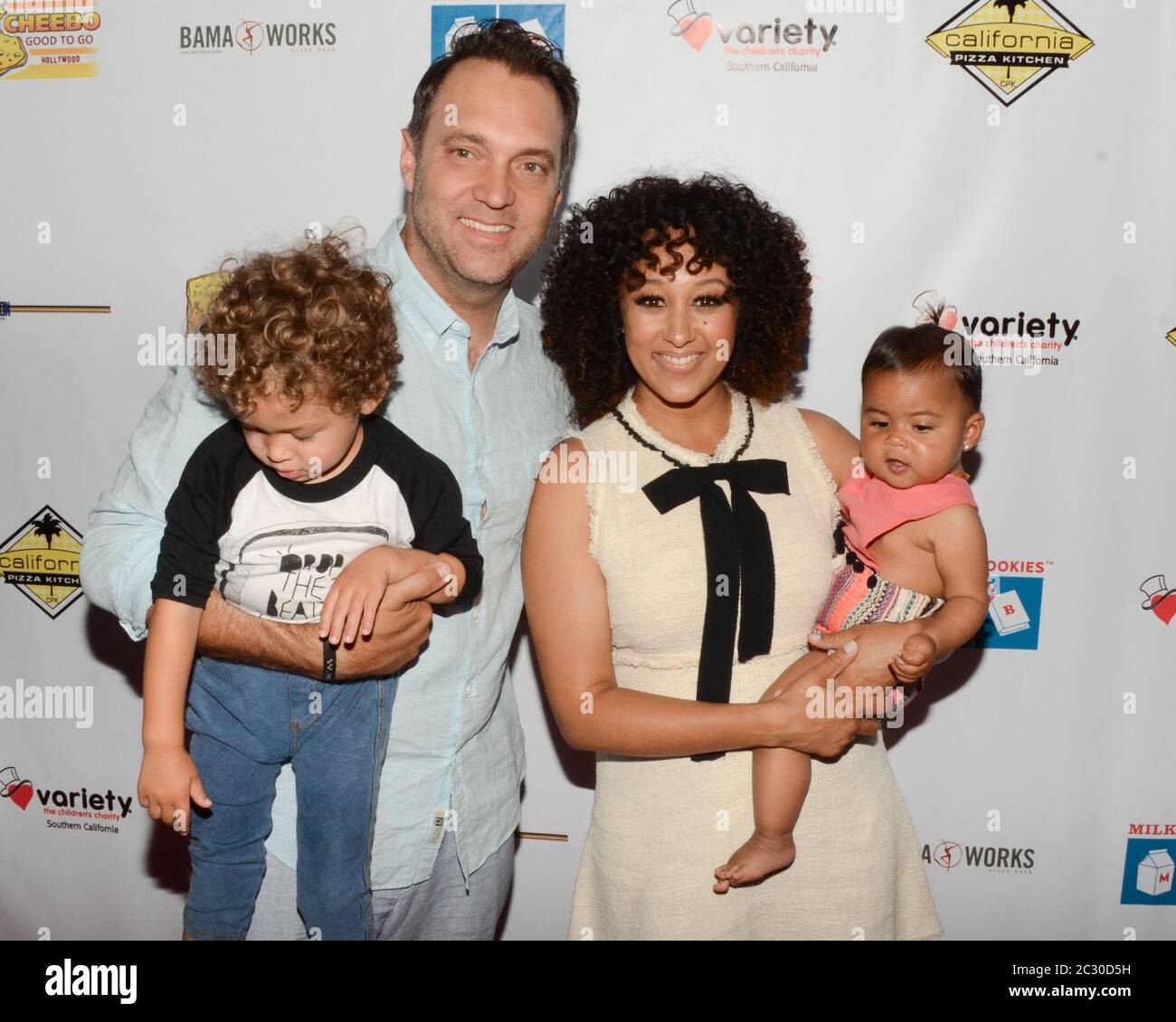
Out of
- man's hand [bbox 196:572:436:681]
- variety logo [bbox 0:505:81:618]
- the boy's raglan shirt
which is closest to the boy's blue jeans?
man's hand [bbox 196:572:436:681]

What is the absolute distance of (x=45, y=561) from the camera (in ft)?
9.03

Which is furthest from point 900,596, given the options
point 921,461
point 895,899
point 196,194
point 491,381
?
point 196,194

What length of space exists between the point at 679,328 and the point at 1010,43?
1.36 meters

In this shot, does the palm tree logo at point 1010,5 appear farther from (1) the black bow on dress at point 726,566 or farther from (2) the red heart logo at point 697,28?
(1) the black bow on dress at point 726,566

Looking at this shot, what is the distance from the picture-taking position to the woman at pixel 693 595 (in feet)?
5.85

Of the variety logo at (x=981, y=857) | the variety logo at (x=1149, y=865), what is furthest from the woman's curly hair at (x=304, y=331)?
the variety logo at (x=1149, y=865)

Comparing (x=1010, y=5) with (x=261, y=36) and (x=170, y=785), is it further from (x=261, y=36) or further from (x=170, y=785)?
(x=170, y=785)

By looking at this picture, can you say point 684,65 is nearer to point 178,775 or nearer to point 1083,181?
point 1083,181

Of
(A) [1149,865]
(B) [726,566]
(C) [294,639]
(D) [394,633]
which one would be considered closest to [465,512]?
(D) [394,633]

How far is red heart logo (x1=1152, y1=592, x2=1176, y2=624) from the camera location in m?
2.59

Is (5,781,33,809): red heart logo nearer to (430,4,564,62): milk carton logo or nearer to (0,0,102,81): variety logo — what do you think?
(0,0,102,81): variety logo

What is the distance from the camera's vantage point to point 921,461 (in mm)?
1855

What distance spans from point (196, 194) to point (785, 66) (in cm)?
156

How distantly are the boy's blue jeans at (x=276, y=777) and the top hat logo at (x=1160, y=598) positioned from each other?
6.67 ft
